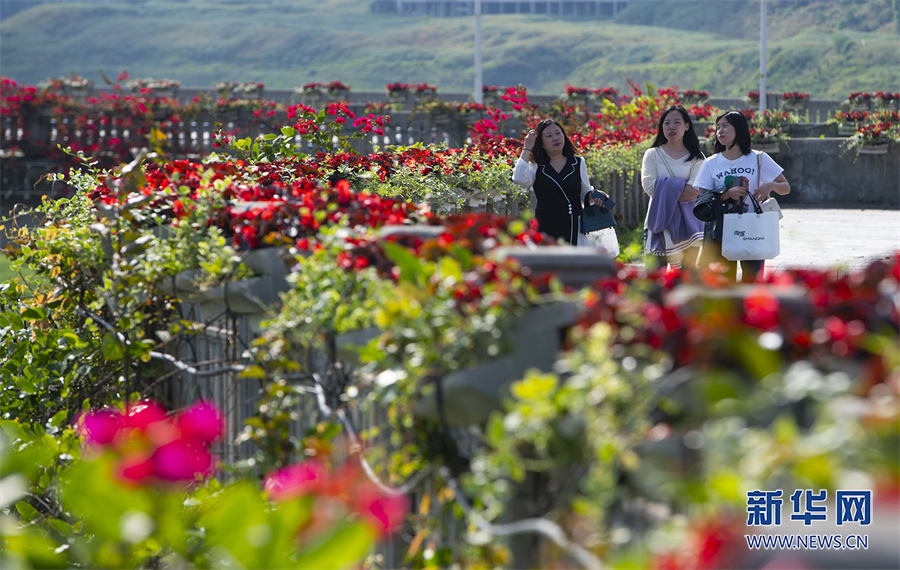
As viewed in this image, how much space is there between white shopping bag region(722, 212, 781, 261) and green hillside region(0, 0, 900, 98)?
61781 millimetres

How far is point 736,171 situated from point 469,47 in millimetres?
91615

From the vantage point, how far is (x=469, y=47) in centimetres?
9462

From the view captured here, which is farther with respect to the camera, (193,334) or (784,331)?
(193,334)

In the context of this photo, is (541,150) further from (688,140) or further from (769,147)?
(769,147)

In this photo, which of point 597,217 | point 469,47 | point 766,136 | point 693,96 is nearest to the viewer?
point 597,217

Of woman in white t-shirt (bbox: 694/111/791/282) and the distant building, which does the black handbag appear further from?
the distant building

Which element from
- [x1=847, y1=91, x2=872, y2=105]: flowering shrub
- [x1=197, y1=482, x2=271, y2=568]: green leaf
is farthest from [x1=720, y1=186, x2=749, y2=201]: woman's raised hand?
[x1=847, y1=91, x2=872, y2=105]: flowering shrub

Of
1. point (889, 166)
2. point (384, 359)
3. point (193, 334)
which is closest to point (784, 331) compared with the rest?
point (384, 359)

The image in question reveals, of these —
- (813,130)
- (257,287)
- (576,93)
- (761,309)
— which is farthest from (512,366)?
(576,93)

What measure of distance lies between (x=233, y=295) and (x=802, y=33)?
92.8 metres

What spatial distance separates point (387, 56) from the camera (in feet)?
295

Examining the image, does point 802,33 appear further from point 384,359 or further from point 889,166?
point 384,359

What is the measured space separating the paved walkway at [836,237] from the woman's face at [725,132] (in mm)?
1679

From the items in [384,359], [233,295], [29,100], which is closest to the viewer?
[384,359]
